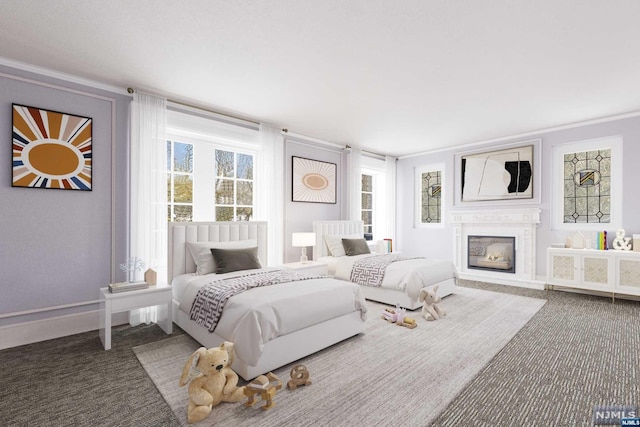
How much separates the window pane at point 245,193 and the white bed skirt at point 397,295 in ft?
7.24

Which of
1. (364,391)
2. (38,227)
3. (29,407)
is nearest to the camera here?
Result: (29,407)

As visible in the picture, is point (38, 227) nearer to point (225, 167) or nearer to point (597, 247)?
point (225, 167)

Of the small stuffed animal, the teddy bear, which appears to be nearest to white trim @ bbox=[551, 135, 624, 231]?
the small stuffed animal

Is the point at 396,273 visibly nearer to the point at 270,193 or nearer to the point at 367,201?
the point at 270,193

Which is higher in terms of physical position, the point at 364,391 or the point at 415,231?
the point at 415,231

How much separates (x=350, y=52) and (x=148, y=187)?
271 cm

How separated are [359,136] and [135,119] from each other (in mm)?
3566

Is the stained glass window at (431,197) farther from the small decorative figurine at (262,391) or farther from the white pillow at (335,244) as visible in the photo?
the small decorative figurine at (262,391)

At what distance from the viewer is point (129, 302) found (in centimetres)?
287

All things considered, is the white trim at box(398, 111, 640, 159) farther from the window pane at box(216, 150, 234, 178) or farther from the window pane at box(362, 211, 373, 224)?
the window pane at box(216, 150, 234, 178)

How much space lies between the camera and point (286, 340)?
2408 mm

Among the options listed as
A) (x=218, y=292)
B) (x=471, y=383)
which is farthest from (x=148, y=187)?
(x=471, y=383)

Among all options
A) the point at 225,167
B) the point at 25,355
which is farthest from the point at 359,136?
the point at 25,355

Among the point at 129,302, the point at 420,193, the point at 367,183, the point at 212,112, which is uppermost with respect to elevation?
the point at 212,112
